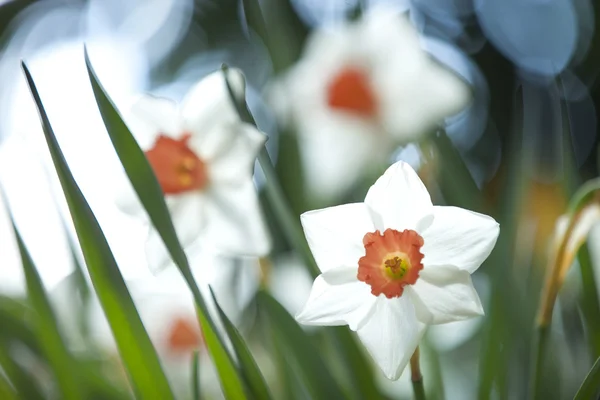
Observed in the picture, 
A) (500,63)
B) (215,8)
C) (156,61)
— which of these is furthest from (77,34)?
(500,63)

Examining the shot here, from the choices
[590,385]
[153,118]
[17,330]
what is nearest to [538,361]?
[590,385]

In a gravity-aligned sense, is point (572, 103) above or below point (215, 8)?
below

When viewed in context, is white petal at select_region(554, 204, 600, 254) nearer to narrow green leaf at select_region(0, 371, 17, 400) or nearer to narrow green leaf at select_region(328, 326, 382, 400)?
narrow green leaf at select_region(328, 326, 382, 400)

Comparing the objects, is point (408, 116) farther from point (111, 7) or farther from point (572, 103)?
point (111, 7)

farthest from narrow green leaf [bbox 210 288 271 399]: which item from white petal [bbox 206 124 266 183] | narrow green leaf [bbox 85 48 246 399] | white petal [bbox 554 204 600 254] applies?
white petal [bbox 554 204 600 254]

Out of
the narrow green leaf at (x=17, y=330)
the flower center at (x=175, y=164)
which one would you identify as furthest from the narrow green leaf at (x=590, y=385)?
the narrow green leaf at (x=17, y=330)

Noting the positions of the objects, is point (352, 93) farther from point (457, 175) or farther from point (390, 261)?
point (390, 261)
